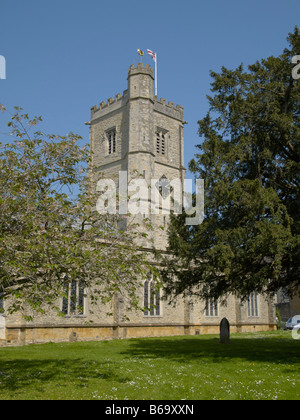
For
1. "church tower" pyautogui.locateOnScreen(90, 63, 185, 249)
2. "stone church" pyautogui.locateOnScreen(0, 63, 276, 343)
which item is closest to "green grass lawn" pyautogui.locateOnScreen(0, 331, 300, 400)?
"stone church" pyautogui.locateOnScreen(0, 63, 276, 343)

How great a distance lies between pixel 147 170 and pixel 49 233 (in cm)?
2969

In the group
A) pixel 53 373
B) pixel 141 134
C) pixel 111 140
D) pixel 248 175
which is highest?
pixel 111 140

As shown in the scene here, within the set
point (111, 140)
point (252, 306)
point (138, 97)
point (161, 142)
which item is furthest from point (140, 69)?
point (252, 306)

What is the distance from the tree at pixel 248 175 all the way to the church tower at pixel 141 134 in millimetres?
20753

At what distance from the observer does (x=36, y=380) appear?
9.06 m

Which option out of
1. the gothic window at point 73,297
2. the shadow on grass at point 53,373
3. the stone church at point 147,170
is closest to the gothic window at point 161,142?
the stone church at point 147,170

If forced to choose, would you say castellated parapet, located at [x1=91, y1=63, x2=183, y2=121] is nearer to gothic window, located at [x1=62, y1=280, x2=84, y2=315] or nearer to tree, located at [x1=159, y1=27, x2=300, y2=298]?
gothic window, located at [x1=62, y1=280, x2=84, y2=315]

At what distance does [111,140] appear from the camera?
41.0 meters

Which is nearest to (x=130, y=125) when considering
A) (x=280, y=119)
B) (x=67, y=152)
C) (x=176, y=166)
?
(x=176, y=166)

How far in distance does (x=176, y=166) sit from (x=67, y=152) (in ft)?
106

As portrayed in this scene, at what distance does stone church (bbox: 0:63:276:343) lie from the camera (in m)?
25.5

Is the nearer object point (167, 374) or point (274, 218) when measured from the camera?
point (167, 374)

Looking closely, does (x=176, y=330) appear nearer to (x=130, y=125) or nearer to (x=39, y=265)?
(x=130, y=125)

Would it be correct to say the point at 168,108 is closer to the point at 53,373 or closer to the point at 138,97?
the point at 138,97
